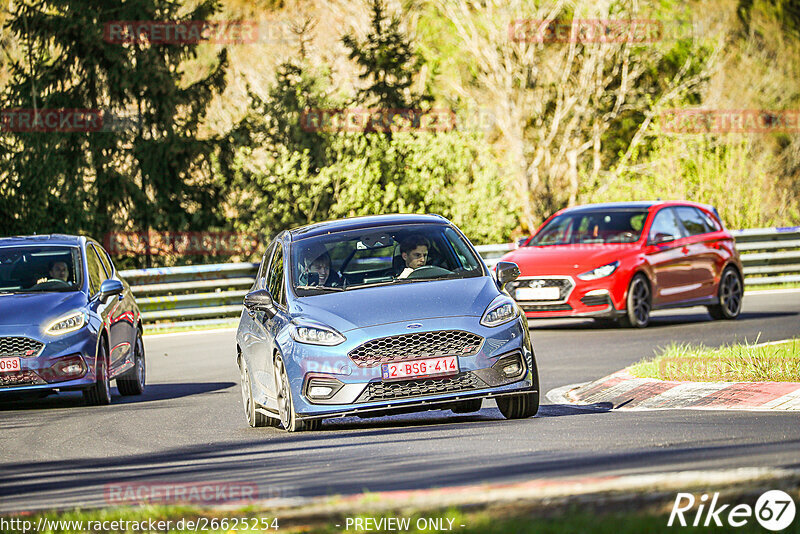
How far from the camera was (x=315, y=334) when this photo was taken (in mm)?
10477

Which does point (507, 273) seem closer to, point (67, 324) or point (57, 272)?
point (67, 324)

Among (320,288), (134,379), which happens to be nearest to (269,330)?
(320,288)

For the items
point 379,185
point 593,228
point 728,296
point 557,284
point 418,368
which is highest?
point 418,368

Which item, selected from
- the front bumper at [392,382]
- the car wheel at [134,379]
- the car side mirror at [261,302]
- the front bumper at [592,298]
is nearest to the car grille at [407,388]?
the front bumper at [392,382]

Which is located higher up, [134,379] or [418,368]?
[418,368]

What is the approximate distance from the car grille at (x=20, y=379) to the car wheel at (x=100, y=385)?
2.08 feet

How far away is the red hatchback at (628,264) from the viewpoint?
65.9 ft

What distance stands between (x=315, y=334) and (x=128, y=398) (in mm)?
5339

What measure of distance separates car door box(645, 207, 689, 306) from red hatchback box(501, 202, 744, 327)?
14 millimetres

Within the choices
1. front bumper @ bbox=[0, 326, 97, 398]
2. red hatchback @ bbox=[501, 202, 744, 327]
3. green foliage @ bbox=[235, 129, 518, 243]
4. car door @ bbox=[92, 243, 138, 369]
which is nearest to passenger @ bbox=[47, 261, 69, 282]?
car door @ bbox=[92, 243, 138, 369]

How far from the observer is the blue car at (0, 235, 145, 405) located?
13.7 metres

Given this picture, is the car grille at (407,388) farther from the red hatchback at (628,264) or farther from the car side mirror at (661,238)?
the car side mirror at (661,238)

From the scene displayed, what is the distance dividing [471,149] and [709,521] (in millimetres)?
31017

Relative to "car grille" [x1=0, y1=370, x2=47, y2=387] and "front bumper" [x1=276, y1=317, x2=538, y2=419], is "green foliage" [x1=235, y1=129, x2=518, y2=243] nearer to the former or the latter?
"car grille" [x1=0, y1=370, x2=47, y2=387]
